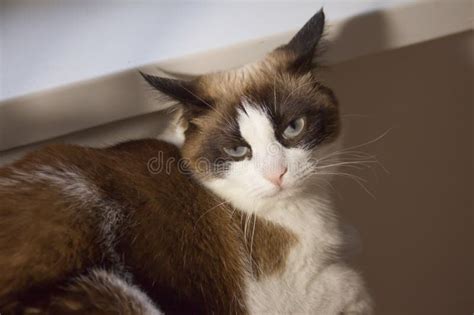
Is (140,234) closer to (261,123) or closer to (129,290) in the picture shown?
(129,290)

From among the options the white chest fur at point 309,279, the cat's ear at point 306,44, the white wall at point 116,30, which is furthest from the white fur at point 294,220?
the white wall at point 116,30

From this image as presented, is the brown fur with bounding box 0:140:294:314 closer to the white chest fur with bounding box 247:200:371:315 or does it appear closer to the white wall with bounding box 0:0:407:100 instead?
the white chest fur with bounding box 247:200:371:315

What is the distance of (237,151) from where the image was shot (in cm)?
85

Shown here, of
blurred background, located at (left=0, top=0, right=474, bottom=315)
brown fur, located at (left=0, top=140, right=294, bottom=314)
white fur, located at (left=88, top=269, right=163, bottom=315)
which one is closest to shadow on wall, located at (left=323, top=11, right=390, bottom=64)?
blurred background, located at (left=0, top=0, right=474, bottom=315)

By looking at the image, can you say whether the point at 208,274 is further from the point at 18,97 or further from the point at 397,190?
Answer: the point at 397,190

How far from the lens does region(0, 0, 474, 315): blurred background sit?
922 millimetres

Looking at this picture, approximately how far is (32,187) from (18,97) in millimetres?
181

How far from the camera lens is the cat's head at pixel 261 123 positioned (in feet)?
2.70

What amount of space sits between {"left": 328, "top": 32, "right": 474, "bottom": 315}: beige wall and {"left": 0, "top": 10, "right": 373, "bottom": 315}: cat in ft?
0.77

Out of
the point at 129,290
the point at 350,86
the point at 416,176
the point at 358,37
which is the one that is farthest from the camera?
the point at 416,176

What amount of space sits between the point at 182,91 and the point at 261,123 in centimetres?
13

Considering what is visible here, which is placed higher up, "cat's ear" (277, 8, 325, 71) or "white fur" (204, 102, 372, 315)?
"cat's ear" (277, 8, 325, 71)

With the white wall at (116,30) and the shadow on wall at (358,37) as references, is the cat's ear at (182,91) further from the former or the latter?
the shadow on wall at (358,37)

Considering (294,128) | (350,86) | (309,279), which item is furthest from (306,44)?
(309,279)
